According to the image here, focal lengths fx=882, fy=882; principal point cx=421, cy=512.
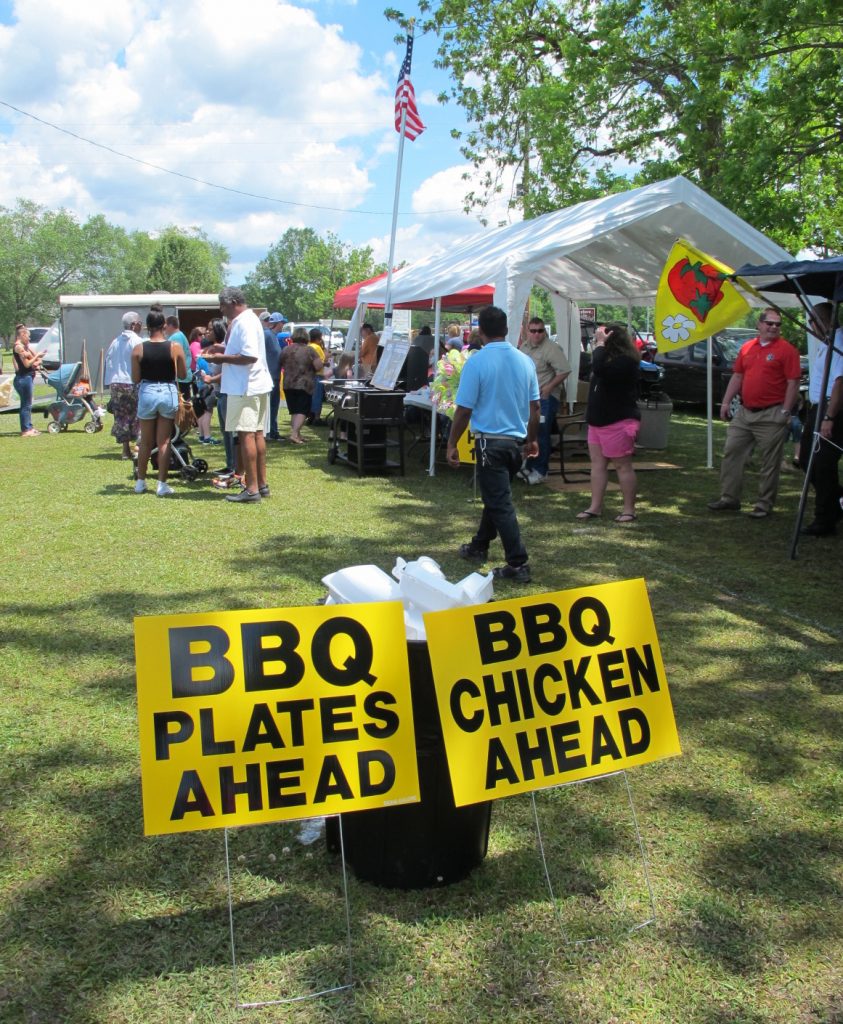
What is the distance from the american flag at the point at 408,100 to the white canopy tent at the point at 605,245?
73.2 inches

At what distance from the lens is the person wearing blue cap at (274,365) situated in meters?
13.7

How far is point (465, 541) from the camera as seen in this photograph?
7.54 m

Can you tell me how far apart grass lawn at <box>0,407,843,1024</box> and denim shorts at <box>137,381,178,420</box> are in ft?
10.7

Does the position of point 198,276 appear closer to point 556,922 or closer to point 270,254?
point 270,254

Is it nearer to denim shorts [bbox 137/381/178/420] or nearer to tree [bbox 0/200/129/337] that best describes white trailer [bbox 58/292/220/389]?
denim shorts [bbox 137/381/178/420]

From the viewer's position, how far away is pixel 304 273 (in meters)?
108

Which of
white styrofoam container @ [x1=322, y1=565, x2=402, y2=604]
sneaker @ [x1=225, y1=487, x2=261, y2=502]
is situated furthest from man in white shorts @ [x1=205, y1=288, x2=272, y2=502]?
white styrofoam container @ [x1=322, y1=565, x2=402, y2=604]

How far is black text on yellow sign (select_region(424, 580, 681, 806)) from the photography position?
2.61 metres

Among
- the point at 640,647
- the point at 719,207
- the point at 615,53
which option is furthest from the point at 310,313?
the point at 640,647

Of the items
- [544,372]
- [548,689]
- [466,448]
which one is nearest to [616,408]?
[544,372]

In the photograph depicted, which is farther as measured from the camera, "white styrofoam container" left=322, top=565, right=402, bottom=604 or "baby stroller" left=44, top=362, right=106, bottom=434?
"baby stroller" left=44, top=362, right=106, bottom=434

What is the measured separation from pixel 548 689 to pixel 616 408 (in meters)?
5.79

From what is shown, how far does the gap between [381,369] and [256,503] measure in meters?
3.56

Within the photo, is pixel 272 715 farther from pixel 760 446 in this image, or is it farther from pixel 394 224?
pixel 394 224
